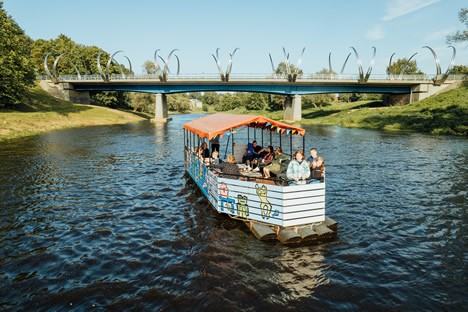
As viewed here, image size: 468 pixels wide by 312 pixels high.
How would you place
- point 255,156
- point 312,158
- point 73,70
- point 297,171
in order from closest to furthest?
point 297,171, point 312,158, point 255,156, point 73,70

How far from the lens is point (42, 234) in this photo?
12.4 metres

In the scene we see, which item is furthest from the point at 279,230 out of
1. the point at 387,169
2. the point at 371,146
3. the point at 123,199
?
the point at 371,146

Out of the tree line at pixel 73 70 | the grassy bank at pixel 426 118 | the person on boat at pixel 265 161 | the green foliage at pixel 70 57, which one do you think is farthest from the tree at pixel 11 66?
the grassy bank at pixel 426 118

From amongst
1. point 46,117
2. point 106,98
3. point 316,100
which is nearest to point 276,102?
point 316,100

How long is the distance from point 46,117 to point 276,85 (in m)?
46.2

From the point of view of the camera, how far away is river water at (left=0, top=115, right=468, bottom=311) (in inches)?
329

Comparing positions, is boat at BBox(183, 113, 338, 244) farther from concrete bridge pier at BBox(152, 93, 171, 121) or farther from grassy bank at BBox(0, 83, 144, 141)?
concrete bridge pier at BBox(152, 93, 171, 121)

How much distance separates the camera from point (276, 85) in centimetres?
7456

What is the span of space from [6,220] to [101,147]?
70.8 feet

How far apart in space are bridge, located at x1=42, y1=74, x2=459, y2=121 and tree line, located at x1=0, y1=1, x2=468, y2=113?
4.86 metres

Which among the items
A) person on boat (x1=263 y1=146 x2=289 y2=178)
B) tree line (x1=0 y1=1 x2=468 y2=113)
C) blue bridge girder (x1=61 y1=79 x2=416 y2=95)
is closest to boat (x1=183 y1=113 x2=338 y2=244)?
person on boat (x1=263 y1=146 x2=289 y2=178)

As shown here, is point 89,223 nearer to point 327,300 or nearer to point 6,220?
point 6,220

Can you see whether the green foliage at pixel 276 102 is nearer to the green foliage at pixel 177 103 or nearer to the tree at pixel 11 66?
the green foliage at pixel 177 103

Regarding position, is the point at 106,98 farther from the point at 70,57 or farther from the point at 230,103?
the point at 230,103
